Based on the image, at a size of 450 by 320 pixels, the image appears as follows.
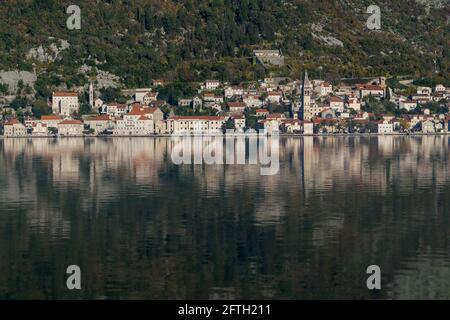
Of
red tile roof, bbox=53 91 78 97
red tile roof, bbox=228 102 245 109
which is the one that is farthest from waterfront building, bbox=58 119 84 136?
red tile roof, bbox=228 102 245 109

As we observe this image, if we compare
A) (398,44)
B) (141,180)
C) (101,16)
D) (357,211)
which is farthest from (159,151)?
(398,44)

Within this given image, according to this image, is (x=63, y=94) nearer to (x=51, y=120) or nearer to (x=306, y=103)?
(x=51, y=120)

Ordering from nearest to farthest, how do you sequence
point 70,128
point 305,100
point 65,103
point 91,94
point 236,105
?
point 70,128 → point 65,103 → point 305,100 → point 236,105 → point 91,94

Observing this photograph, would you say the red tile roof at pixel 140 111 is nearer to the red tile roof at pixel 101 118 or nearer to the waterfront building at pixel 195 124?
the waterfront building at pixel 195 124

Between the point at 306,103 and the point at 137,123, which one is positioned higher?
the point at 306,103

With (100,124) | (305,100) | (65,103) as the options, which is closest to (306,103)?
(305,100)

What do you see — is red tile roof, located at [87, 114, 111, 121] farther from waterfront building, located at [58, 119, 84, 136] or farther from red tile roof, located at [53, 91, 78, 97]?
red tile roof, located at [53, 91, 78, 97]

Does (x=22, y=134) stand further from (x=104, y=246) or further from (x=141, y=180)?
(x=104, y=246)
